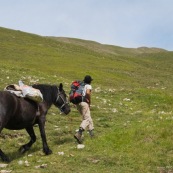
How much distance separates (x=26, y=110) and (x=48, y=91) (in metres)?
1.71

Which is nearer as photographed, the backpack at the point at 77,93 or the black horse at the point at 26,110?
the black horse at the point at 26,110

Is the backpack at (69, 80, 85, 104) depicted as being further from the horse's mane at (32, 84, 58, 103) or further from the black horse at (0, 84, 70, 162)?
the horse's mane at (32, 84, 58, 103)

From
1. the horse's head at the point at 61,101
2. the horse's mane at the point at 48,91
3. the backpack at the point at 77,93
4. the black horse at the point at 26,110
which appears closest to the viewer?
the black horse at the point at 26,110

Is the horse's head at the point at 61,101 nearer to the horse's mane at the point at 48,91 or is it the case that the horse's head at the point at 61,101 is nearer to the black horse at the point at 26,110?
the black horse at the point at 26,110

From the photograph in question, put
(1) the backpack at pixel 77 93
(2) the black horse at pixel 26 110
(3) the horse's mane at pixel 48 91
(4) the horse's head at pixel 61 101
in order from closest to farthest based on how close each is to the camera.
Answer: (2) the black horse at pixel 26 110, (3) the horse's mane at pixel 48 91, (4) the horse's head at pixel 61 101, (1) the backpack at pixel 77 93

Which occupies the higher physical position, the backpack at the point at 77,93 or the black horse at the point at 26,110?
the backpack at the point at 77,93

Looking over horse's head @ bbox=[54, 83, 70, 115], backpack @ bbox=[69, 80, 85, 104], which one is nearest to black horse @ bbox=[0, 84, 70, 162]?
horse's head @ bbox=[54, 83, 70, 115]

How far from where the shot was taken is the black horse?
1206 cm

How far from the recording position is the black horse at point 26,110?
475 inches

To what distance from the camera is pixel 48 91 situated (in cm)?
1442

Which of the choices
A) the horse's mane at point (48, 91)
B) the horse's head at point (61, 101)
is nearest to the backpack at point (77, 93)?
the horse's head at point (61, 101)

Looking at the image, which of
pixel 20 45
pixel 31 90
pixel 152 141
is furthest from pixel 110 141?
pixel 20 45

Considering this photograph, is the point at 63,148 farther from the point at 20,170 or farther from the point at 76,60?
the point at 76,60

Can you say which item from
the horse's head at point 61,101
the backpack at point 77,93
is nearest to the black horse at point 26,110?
the horse's head at point 61,101
